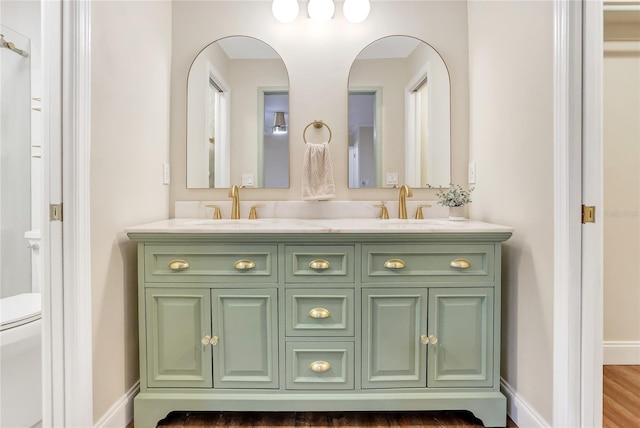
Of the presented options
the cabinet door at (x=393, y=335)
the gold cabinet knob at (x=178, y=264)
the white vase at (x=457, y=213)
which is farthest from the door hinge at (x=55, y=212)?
the white vase at (x=457, y=213)

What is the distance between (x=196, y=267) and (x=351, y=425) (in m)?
0.99

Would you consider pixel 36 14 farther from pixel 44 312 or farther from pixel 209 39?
pixel 44 312

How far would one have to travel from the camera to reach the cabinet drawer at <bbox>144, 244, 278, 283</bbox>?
142 cm

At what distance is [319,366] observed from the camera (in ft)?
4.64

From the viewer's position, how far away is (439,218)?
1.97 metres

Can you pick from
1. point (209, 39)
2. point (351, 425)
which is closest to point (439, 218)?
point (351, 425)

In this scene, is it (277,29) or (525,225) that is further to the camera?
(277,29)

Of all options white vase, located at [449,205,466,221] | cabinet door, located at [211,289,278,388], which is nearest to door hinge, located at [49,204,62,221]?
cabinet door, located at [211,289,278,388]

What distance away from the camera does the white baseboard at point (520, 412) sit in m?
1.32

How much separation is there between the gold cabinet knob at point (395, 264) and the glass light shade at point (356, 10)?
1.47 meters

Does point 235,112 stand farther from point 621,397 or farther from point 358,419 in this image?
point 621,397

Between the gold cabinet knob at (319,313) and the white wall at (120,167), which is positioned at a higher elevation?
the white wall at (120,167)

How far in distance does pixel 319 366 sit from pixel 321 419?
0.96ft

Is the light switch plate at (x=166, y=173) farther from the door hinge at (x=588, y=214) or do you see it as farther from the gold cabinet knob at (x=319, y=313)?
the door hinge at (x=588, y=214)
